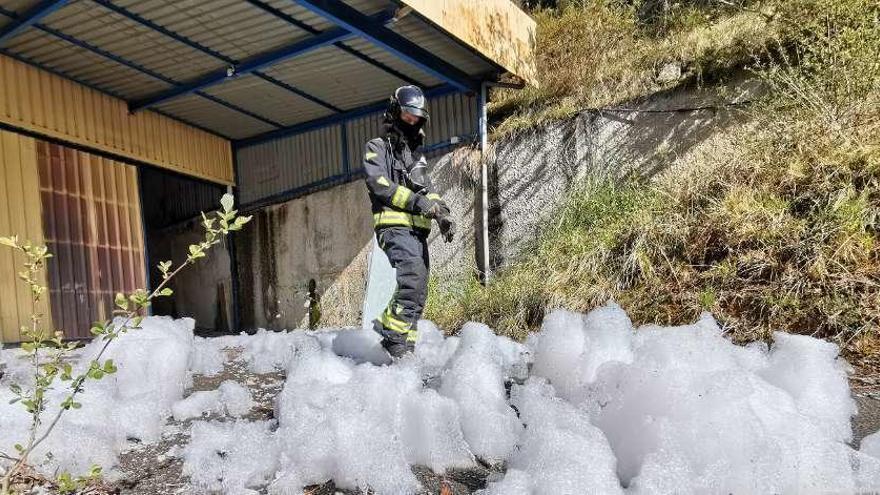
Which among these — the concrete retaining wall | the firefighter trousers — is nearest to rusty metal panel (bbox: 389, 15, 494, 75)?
the concrete retaining wall

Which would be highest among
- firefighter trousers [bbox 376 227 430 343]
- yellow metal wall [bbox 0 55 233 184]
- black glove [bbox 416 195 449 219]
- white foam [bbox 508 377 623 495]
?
yellow metal wall [bbox 0 55 233 184]

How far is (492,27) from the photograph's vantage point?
6352 millimetres

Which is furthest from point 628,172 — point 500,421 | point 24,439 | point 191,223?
point 191,223

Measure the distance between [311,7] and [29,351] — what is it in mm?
4287

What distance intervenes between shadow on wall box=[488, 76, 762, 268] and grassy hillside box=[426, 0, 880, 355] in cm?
18

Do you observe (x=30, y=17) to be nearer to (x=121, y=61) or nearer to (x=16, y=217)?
(x=121, y=61)

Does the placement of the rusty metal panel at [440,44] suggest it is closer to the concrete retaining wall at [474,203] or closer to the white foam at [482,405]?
the concrete retaining wall at [474,203]

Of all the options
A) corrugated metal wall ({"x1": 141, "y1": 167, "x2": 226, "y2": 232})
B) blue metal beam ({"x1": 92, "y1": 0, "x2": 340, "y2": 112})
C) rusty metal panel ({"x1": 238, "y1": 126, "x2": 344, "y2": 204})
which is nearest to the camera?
blue metal beam ({"x1": 92, "y1": 0, "x2": 340, "y2": 112})

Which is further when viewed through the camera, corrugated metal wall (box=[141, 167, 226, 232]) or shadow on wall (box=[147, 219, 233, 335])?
corrugated metal wall (box=[141, 167, 226, 232])

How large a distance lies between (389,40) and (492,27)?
1183 millimetres

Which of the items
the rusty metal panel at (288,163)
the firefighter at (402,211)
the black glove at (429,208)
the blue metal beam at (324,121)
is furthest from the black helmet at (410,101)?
the rusty metal panel at (288,163)

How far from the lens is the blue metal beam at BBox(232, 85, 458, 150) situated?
24.2 ft

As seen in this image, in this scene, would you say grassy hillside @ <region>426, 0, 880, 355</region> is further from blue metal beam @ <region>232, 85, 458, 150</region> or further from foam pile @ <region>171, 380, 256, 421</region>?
foam pile @ <region>171, 380, 256, 421</region>

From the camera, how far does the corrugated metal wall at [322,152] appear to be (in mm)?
7289
